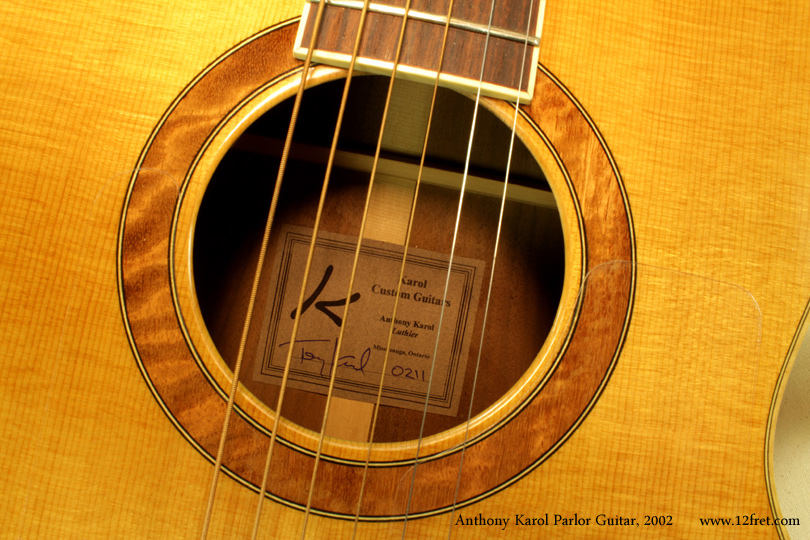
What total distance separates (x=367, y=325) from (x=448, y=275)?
24 centimetres

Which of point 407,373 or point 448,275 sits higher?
point 448,275

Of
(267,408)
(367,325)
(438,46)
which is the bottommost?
(267,408)

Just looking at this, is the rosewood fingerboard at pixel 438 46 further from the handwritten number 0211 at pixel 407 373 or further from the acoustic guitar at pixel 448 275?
the handwritten number 0211 at pixel 407 373

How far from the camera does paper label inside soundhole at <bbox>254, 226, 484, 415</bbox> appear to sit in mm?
836

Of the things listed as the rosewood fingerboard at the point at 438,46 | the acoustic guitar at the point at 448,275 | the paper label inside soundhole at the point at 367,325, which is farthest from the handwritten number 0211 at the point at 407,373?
the rosewood fingerboard at the point at 438,46

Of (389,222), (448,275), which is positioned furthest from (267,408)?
(389,222)

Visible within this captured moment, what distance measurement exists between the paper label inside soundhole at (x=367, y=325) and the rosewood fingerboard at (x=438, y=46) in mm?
321

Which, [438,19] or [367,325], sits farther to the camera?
[367,325]

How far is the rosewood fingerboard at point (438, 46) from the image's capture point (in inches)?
24.6

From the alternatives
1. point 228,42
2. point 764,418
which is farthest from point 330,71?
point 764,418

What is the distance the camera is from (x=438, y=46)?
2.09 ft

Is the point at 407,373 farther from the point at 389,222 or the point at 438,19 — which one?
the point at 438,19

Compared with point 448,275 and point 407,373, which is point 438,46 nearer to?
point 448,275

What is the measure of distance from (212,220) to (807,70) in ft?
2.72
